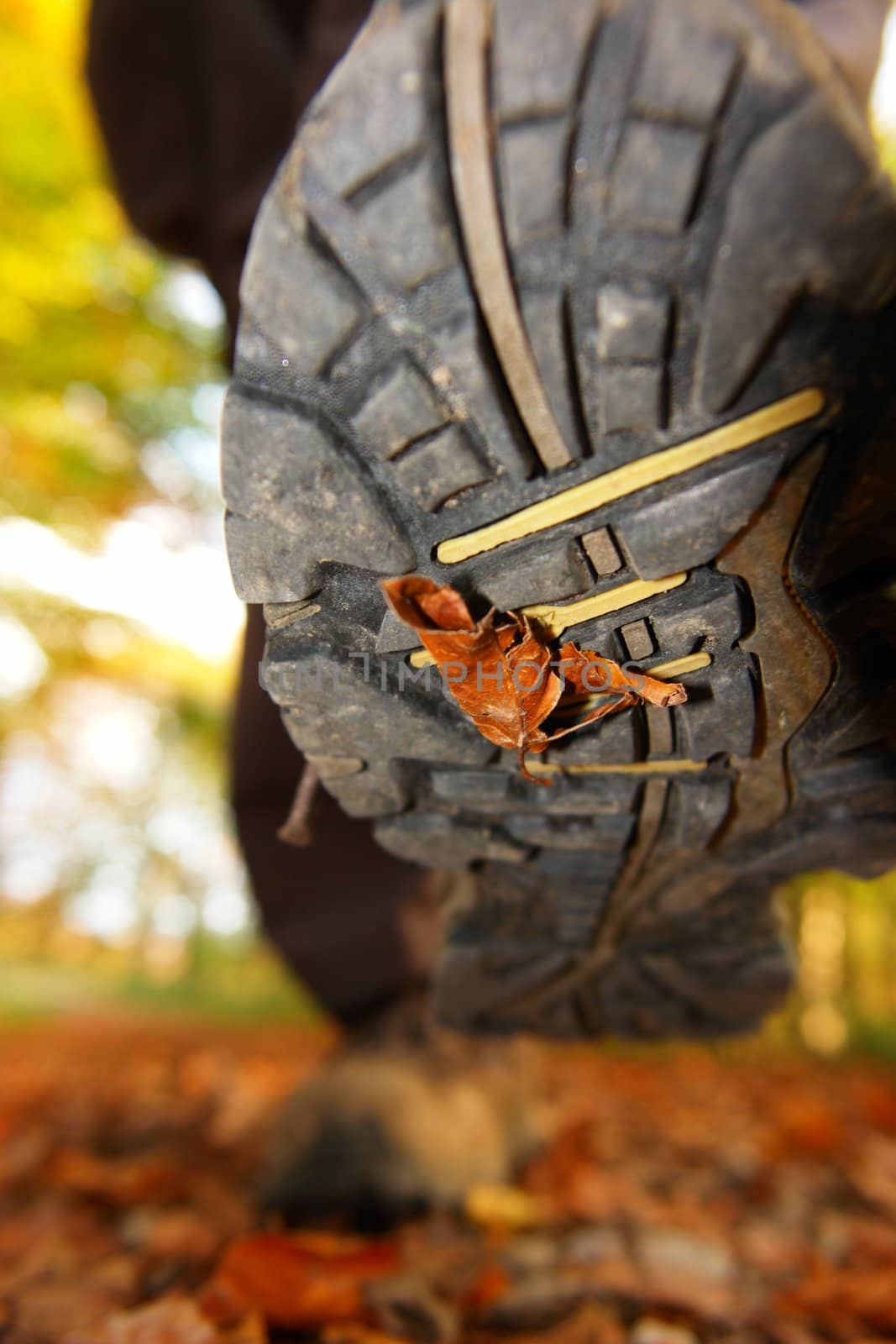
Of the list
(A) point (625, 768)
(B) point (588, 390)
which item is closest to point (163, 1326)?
(A) point (625, 768)

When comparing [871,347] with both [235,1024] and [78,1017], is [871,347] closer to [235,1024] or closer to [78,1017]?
[235,1024]

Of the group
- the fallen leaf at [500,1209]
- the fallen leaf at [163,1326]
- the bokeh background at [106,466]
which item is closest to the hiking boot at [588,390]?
the fallen leaf at [163,1326]

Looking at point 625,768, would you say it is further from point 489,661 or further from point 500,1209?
point 500,1209

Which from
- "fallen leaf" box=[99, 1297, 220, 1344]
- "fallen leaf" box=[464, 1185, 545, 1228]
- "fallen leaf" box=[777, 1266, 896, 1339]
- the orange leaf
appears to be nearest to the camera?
the orange leaf

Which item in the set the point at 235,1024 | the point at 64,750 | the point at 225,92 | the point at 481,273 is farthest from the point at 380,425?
the point at 64,750

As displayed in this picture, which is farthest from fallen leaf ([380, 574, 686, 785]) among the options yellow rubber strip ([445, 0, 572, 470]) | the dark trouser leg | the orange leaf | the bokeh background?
the bokeh background

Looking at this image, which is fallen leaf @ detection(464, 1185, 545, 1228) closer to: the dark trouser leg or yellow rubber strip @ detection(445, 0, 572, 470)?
the dark trouser leg
